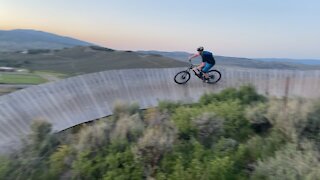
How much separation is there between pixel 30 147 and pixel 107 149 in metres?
2.21

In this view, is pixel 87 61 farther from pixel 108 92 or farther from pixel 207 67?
pixel 207 67

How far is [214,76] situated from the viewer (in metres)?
16.8

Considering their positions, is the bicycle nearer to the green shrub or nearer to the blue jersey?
the blue jersey

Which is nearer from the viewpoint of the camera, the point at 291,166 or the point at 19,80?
the point at 291,166

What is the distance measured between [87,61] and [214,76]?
38275 millimetres

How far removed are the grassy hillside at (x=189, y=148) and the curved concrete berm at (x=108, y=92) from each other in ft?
6.74

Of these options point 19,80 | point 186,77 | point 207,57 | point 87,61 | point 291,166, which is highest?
point 207,57

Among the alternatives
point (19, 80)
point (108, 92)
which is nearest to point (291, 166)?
point (108, 92)

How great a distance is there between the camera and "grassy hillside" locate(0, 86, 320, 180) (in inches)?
344

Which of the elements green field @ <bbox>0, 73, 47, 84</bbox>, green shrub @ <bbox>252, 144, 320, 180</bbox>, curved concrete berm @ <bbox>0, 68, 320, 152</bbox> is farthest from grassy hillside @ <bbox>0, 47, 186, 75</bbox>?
green shrub @ <bbox>252, 144, 320, 180</bbox>

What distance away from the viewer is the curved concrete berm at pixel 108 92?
13766mm

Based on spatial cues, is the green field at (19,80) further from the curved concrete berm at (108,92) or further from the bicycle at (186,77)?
the bicycle at (186,77)

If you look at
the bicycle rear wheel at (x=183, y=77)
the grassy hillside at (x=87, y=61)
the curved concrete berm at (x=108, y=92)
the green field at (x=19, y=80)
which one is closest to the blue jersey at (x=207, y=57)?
the bicycle rear wheel at (x=183, y=77)

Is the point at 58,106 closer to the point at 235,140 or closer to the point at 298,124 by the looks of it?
the point at 235,140
